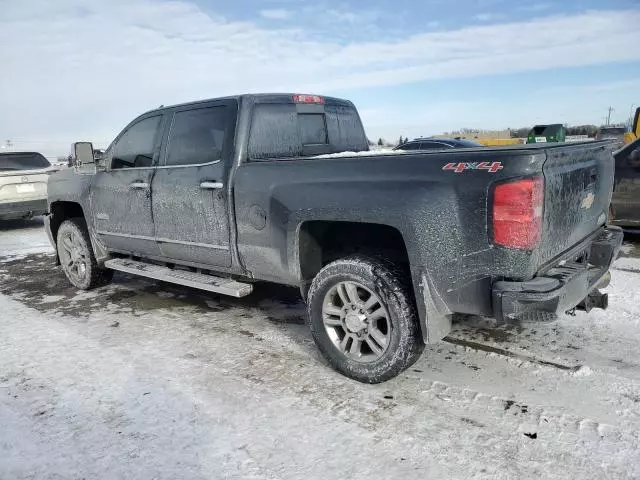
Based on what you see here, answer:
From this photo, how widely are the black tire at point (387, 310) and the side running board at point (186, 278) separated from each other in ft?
2.89

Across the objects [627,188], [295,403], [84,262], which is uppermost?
[627,188]

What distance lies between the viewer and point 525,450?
253 centimetres

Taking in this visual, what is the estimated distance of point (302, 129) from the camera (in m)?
4.48

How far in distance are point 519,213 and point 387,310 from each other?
0.99 metres

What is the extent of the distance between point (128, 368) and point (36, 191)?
809 cm

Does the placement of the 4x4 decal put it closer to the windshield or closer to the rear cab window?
the rear cab window

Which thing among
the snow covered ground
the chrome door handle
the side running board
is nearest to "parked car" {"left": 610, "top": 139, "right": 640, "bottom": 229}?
the snow covered ground

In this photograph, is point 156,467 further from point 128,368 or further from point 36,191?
point 36,191

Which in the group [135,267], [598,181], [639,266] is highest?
[598,181]

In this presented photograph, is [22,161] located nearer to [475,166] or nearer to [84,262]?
[84,262]

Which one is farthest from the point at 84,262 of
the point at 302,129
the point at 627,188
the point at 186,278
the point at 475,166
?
the point at 627,188

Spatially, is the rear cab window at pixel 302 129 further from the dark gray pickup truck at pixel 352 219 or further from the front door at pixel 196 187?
the front door at pixel 196 187

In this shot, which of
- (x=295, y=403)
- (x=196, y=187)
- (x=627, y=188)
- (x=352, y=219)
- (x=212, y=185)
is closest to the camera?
(x=295, y=403)

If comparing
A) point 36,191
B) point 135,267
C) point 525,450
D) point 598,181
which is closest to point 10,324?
point 135,267
